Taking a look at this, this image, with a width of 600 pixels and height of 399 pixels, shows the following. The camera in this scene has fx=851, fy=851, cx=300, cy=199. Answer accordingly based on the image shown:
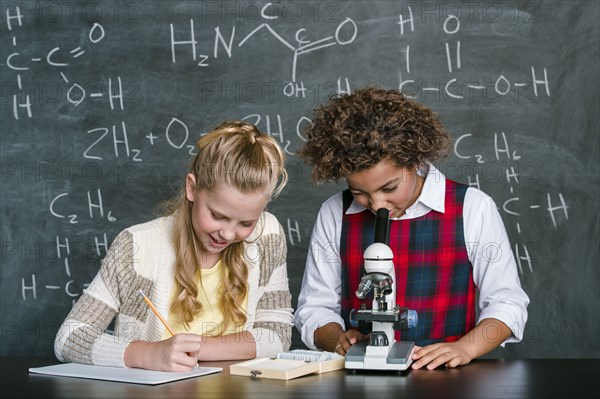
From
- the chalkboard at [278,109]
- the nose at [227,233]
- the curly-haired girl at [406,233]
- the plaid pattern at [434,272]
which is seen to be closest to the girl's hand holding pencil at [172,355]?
the nose at [227,233]

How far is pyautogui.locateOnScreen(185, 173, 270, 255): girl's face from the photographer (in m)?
2.11

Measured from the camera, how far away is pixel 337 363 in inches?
74.8

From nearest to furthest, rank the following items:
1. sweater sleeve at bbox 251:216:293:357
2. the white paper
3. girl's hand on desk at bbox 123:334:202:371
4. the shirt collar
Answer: the white paper < girl's hand on desk at bbox 123:334:202:371 < sweater sleeve at bbox 251:216:293:357 < the shirt collar

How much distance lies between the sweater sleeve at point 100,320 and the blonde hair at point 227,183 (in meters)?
0.15

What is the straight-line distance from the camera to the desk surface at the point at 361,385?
161 cm

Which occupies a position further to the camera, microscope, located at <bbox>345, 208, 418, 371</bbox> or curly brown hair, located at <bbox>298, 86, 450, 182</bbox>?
curly brown hair, located at <bbox>298, 86, 450, 182</bbox>

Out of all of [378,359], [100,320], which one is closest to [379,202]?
[378,359]

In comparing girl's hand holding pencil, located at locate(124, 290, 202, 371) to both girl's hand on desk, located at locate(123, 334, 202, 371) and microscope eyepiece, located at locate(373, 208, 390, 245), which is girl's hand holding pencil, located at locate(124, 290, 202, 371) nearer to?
girl's hand on desk, located at locate(123, 334, 202, 371)

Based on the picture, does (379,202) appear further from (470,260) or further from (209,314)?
(209,314)

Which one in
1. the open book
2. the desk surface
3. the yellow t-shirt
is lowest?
the desk surface

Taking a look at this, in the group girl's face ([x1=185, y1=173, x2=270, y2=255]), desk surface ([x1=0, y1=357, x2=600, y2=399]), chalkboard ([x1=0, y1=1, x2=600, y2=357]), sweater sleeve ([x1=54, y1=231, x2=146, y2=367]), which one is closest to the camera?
desk surface ([x1=0, y1=357, x2=600, y2=399])

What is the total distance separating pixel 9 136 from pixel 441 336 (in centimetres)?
203

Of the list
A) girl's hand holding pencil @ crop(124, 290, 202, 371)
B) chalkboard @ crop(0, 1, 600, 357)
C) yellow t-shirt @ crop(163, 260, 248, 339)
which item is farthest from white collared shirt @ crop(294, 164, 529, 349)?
chalkboard @ crop(0, 1, 600, 357)

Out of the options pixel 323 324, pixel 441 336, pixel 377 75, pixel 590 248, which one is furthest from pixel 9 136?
pixel 590 248
